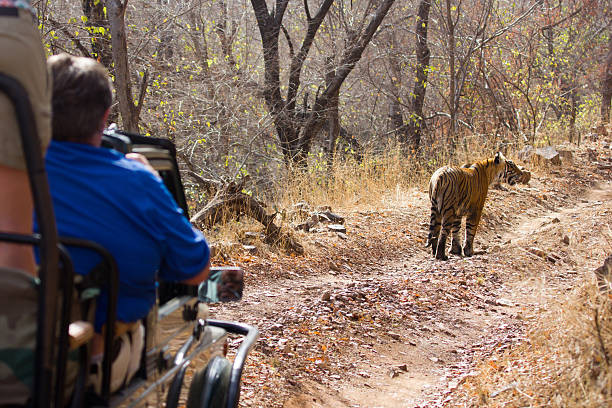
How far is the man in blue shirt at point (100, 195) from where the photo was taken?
2.04 m

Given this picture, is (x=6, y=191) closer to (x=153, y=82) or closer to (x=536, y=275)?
(x=536, y=275)

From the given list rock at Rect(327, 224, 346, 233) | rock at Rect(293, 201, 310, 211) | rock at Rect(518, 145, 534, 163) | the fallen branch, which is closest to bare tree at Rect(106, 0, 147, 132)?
the fallen branch

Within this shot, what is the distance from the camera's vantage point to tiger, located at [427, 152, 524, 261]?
9.39m

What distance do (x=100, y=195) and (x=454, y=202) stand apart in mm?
8021

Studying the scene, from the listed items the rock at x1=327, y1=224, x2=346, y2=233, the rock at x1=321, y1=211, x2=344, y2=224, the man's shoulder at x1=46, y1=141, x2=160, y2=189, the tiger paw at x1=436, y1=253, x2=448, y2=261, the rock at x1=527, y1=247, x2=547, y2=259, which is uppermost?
the man's shoulder at x1=46, y1=141, x2=160, y2=189

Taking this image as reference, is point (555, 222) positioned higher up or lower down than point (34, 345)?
lower down

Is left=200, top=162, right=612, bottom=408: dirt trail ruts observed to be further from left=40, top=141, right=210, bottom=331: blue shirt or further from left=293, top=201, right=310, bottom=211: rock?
left=40, top=141, right=210, bottom=331: blue shirt

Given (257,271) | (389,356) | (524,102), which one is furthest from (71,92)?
(524,102)

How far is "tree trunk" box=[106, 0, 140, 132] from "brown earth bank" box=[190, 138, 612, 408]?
2.25 metres

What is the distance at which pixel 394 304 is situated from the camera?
23.1 ft

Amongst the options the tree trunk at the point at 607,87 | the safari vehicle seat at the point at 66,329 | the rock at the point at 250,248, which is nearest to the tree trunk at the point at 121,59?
the rock at the point at 250,248

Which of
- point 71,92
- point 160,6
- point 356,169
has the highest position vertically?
point 160,6

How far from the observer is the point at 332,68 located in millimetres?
15016

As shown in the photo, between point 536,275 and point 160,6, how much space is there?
335 inches
